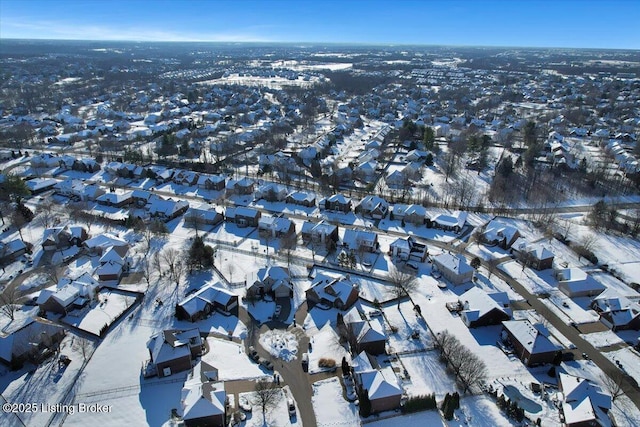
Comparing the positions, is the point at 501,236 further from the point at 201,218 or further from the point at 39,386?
the point at 39,386

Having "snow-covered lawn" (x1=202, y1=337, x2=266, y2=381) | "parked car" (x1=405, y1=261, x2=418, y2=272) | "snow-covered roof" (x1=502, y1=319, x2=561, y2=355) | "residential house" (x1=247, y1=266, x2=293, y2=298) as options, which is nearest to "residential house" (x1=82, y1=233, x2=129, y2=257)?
"residential house" (x1=247, y1=266, x2=293, y2=298)

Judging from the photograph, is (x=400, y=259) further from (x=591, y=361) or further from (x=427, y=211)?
(x=591, y=361)

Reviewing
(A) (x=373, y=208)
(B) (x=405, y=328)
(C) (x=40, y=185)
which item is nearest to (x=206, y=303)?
(B) (x=405, y=328)

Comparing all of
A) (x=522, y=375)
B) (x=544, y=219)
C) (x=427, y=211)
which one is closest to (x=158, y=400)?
(x=522, y=375)

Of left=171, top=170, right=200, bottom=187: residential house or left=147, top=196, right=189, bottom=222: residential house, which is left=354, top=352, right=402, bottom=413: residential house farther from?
left=171, top=170, right=200, bottom=187: residential house

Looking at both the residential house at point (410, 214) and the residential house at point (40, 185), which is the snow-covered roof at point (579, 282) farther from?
the residential house at point (40, 185)

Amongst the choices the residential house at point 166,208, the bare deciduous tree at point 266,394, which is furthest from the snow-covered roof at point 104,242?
the bare deciduous tree at point 266,394
